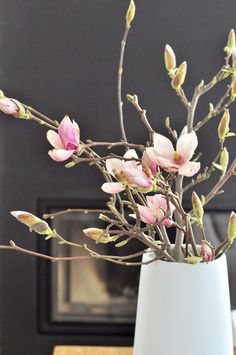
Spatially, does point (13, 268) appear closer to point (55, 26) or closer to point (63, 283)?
point (63, 283)

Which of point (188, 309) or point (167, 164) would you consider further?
point (188, 309)

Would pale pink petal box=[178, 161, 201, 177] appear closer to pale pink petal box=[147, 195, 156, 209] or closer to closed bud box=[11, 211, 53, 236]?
pale pink petal box=[147, 195, 156, 209]

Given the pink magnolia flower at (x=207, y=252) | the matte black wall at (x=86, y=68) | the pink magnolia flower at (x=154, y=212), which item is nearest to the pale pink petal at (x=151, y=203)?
the pink magnolia flower at (x=154, y=212)

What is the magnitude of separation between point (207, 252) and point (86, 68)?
2.24 ft

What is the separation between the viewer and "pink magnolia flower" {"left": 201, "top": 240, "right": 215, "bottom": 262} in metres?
0.95

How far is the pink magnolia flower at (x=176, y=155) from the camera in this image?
811 mm

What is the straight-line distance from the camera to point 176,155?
2.69ft

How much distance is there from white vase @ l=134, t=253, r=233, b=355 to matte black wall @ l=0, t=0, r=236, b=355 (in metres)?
0.54

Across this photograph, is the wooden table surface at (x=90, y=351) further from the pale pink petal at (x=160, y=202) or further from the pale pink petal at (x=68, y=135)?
the pale pink petal at (x=68, y=135)

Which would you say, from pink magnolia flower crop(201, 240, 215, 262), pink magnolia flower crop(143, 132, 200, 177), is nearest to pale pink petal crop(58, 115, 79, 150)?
pink magnolia flower crop(143, 132, 200, 177)

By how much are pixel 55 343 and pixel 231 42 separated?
957 mm

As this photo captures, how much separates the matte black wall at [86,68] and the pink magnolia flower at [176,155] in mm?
650

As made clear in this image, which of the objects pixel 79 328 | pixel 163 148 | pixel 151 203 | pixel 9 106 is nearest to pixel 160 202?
pixel 151 203

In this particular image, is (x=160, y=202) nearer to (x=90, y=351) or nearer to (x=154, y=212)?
(x=154, y=212)
